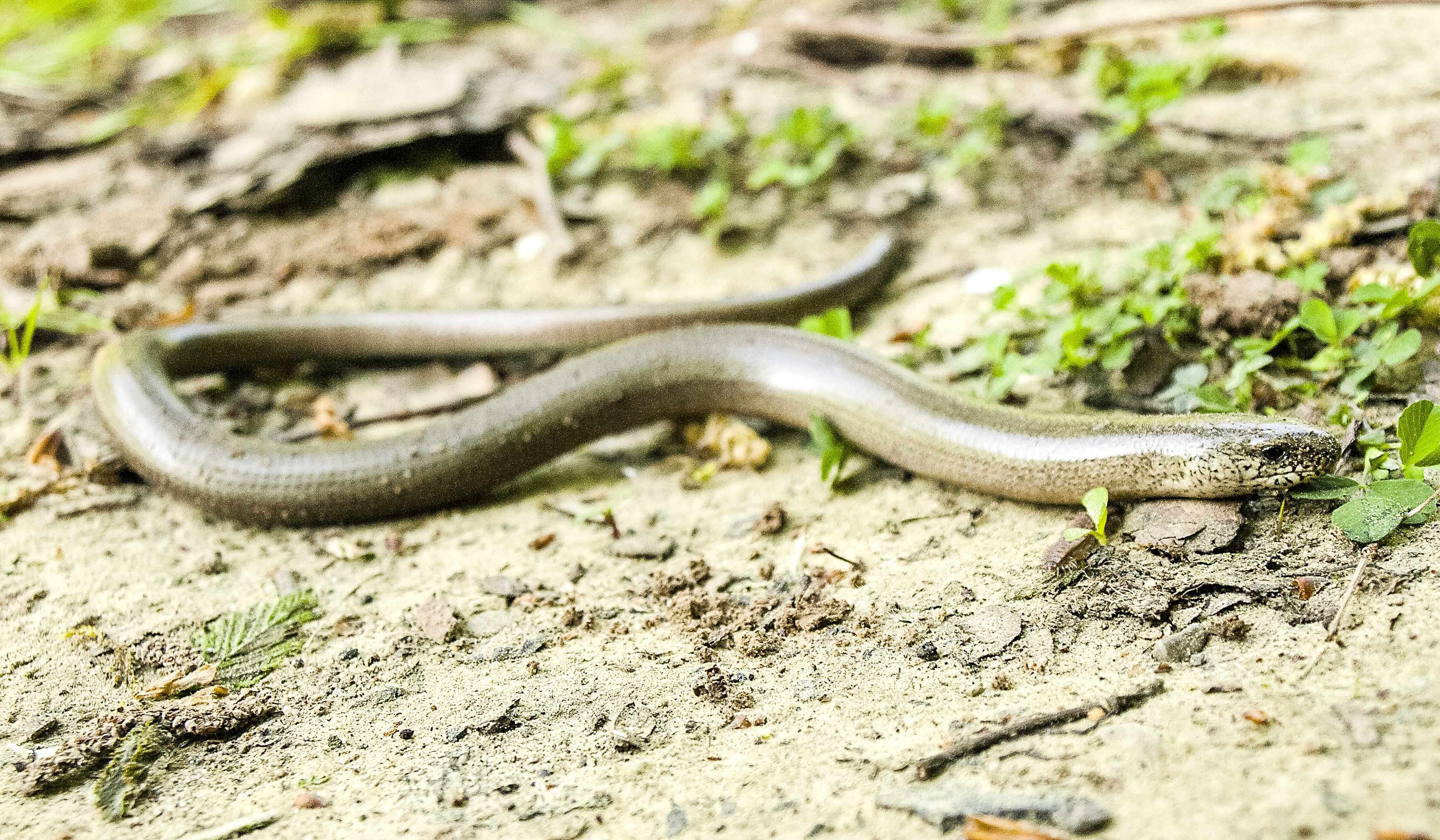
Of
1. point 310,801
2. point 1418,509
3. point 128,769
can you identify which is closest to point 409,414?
point 128,769

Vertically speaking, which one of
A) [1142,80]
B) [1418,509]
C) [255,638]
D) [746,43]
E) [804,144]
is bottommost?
[255,638]

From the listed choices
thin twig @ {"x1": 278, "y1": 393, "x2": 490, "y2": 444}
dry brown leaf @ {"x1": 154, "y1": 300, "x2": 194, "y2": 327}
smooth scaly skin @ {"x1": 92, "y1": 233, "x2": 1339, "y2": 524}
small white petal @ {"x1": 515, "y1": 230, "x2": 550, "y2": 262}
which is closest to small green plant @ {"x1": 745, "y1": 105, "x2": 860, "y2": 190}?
smooth scaly skin @ {"x1": 92, "y1": 233, "x2": 1339, "y2": 524}

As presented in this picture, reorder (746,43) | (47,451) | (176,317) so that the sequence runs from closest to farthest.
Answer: (47,451)
(176,317)
(746,43)

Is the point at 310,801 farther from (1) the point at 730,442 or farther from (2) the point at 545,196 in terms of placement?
(2) the point at 545,196

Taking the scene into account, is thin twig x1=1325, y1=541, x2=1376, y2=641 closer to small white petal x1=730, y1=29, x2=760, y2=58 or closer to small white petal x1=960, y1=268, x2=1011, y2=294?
small white petal x1=960, y1=268, x2=1011, y2=294

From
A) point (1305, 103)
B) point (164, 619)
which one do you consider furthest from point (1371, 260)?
point (164, 619)

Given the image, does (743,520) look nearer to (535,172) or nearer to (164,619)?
(164,619)

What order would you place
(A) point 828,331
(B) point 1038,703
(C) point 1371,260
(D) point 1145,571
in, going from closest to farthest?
1. (B) point 1038,703
2. (D) point 1145,571
3. (C) point 1371,260
4. (A) point 828,331
